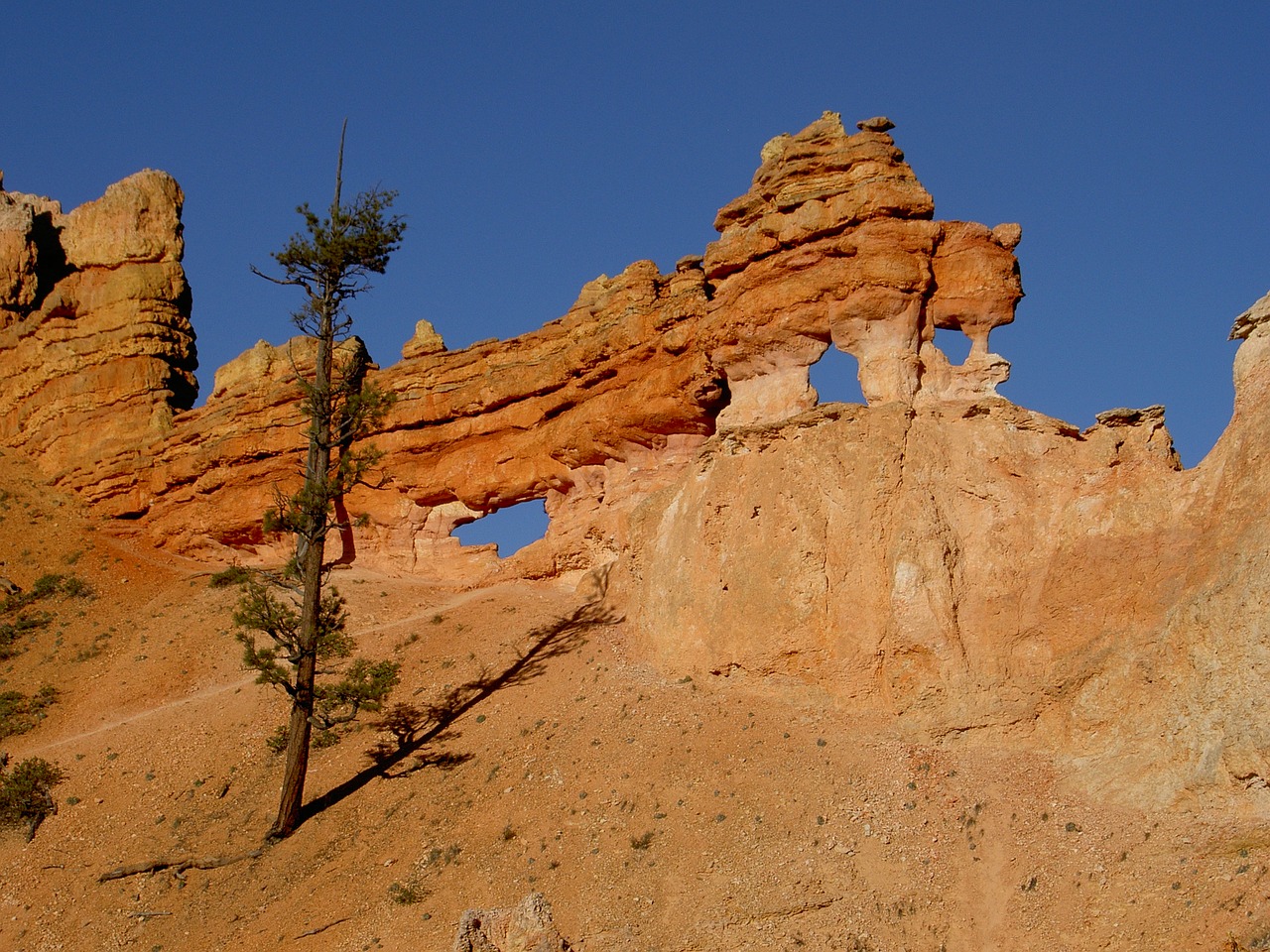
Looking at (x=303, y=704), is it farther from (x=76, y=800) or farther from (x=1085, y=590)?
(x=1085, y=590)

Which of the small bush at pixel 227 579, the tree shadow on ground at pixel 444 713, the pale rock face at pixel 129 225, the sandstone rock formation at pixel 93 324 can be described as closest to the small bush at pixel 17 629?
the small bush at pixel 227 579

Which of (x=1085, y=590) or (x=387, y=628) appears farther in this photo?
(x=387, y=628)

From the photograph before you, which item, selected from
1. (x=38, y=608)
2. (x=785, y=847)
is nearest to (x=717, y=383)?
(x=785, y=847)

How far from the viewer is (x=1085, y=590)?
18.1 metres

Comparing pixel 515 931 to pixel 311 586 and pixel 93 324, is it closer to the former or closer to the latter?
pixel 311 586

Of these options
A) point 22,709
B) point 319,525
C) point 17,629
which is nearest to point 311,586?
point 319,525

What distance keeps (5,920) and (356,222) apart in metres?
13.7

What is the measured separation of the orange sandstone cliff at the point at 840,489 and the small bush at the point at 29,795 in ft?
35.1

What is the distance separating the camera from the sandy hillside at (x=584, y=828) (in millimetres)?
15328

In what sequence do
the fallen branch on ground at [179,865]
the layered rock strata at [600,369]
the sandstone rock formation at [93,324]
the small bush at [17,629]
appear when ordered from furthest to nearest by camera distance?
the sandstone rock formation at [93,324]
the small bush at [17,629]
the layered rock strata at [600,369]
the fallen branch on ground at [179,865]

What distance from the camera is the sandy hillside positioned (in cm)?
1533

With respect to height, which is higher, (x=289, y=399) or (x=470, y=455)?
(x=289, y=399)

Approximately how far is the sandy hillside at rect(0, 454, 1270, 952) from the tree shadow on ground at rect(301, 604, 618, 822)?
79mm

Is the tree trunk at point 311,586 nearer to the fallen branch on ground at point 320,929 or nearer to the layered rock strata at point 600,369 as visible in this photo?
the layered rock strata at point 600,369
